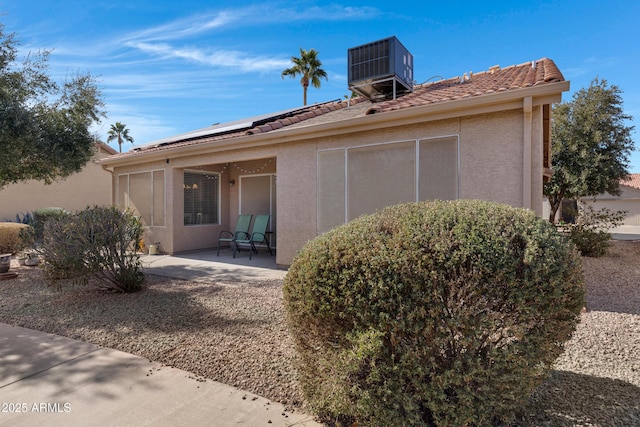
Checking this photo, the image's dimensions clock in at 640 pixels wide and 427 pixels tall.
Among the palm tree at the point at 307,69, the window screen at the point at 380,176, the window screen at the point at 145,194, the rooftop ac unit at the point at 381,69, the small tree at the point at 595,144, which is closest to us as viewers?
the window screen at the point at 380,176

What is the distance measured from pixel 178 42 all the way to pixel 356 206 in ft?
23.3

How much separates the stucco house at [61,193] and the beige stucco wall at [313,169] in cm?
854

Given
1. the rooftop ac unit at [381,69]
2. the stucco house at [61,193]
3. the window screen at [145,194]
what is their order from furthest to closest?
1. the stucco house at [61,193]
2. the window screen at [145,194]
3. the rooftop ac unit at [381,69]

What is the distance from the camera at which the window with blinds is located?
10469 mm

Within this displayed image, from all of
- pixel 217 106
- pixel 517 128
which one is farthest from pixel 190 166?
pixel 517 128

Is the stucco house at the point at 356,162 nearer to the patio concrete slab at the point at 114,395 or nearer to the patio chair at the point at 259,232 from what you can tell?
the patio chair at the point at 259,232

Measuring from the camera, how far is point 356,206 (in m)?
6.80

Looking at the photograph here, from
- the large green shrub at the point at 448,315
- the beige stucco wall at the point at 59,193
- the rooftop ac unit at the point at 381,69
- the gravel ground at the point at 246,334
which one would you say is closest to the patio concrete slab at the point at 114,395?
the gravel ground at the point at 246,334

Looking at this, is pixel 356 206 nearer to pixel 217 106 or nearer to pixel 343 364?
pixel 343 364

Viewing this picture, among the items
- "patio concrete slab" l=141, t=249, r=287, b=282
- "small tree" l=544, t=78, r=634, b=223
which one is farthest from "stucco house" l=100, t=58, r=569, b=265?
"small tree" l=544, t=78, r=634, b=223

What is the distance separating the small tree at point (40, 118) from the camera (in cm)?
743

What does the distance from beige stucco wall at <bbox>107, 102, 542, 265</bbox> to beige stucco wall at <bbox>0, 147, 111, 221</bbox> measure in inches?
378

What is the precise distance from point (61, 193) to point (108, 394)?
2083 cm

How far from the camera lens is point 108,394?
2.77 meters
